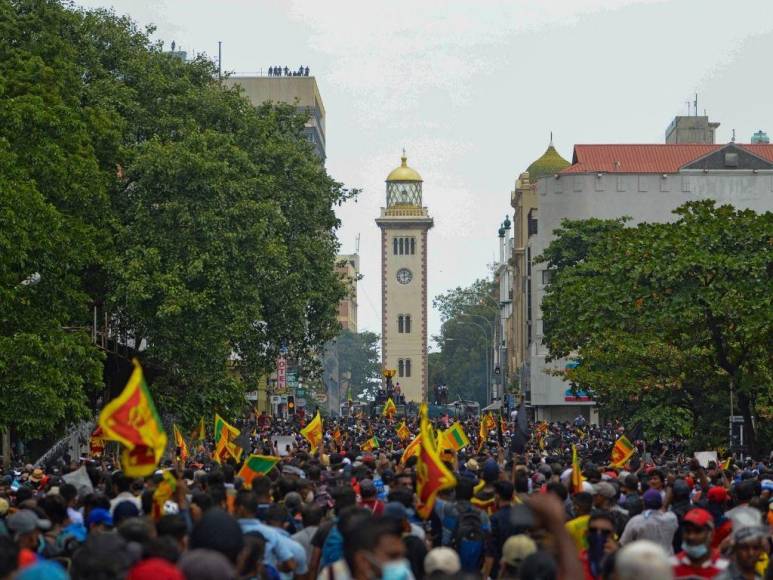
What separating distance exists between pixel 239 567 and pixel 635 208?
81726mm

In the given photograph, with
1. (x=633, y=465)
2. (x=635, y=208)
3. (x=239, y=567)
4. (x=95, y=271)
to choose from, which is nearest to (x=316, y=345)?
(x=95, y=271)

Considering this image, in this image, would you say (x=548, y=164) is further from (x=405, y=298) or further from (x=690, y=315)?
(x=690, y=315)

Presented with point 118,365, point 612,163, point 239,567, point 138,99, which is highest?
point 612,163

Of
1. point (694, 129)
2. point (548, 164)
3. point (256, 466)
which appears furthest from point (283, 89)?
point (256, 466)

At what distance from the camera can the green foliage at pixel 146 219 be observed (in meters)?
36.2

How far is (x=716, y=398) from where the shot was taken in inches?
1759

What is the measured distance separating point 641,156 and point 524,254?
15.6 meters

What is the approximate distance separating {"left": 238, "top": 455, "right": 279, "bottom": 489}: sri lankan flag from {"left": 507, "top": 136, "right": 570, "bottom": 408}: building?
8216cm

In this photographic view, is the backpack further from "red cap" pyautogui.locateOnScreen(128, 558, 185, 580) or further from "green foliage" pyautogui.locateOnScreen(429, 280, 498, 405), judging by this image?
"green foliage" pyautogui.locateOnScreen(429, 280, 498, 405)

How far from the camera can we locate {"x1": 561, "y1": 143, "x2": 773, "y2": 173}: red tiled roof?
307 feet

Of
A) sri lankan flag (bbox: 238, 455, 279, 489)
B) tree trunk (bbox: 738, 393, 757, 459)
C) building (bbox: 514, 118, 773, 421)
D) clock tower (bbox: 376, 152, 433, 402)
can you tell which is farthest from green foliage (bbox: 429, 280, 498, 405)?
sri lankan flag (bbox: 238, 455, 279, 489)

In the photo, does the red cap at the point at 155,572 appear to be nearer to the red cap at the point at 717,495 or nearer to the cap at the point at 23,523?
the cap at the point at 23,523

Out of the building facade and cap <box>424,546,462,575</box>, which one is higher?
the building facade

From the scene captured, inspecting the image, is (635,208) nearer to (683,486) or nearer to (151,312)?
(151,312)
